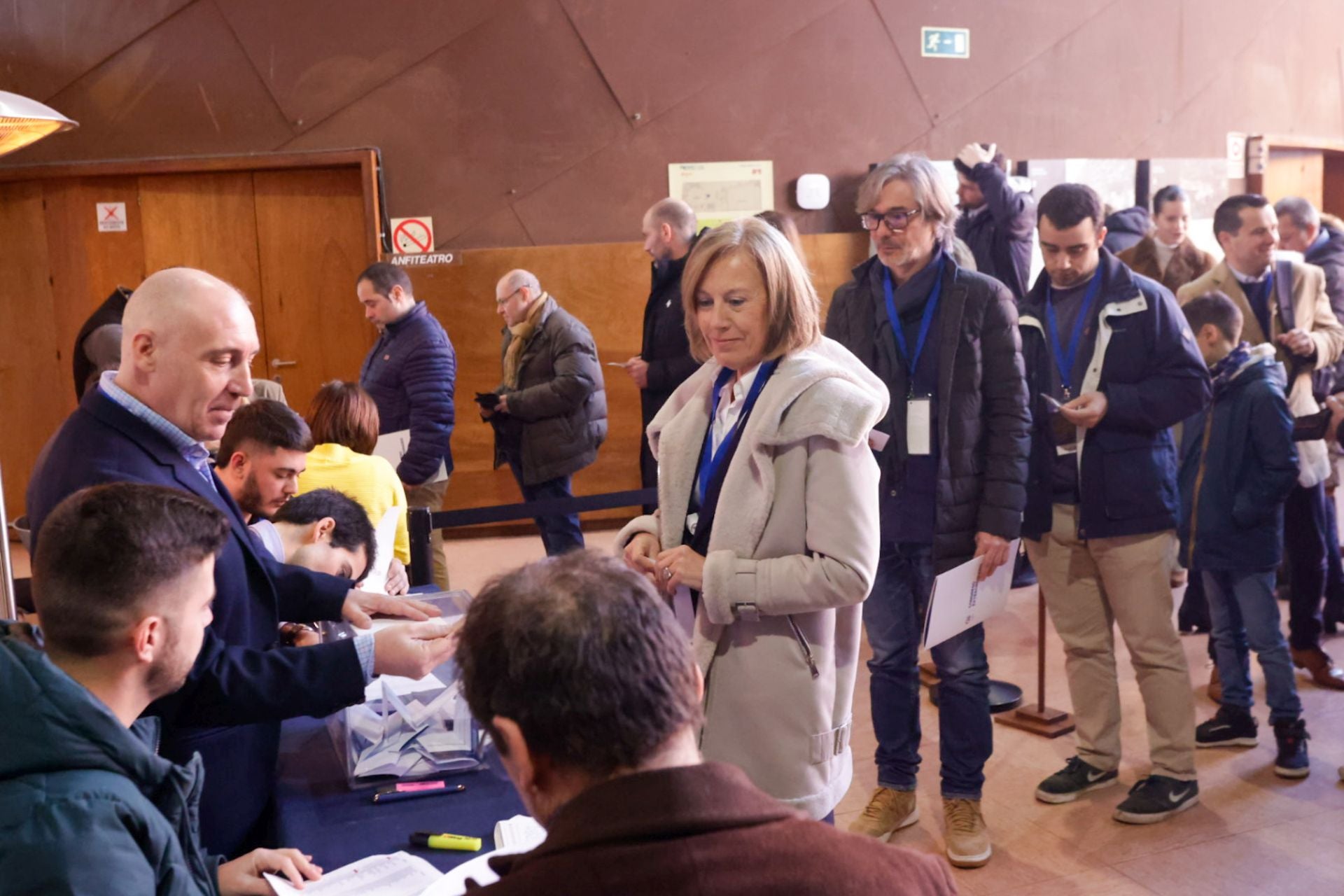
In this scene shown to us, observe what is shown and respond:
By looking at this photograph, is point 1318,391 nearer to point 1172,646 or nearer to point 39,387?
point 1172,646

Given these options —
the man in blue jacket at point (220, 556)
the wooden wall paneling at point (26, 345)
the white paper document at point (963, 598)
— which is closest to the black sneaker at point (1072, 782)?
the white paper document at point (963, 598)

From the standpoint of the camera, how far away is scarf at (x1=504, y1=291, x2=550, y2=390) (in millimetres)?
5453

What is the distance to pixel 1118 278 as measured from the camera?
3.41m

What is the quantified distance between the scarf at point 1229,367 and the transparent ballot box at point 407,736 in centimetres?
275

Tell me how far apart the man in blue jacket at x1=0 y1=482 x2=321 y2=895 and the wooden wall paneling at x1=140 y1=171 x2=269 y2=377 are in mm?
6116

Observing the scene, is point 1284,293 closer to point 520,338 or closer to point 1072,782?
point 1072,782

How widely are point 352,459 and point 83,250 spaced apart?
4.66 m

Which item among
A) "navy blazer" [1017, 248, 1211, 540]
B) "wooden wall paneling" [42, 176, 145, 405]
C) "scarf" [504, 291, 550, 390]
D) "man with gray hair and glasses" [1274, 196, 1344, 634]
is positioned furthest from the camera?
"wooden wall paneling" [42, 176, 145, 405]

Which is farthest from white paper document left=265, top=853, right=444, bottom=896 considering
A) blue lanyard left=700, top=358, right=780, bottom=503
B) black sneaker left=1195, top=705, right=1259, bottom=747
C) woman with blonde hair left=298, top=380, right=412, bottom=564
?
black sneaker left=1195, top=705, right=1259, bottom=747

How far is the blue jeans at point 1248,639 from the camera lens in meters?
3.76

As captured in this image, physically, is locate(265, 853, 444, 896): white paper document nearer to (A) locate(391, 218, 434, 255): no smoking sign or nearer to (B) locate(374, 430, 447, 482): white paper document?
(B) locate(374, 430, 447, 482): white paper document

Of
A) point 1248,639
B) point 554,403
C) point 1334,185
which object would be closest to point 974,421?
point 1248,639

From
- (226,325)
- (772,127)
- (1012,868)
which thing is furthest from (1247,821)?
(772,127)

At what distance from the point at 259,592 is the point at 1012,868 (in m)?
2.11
